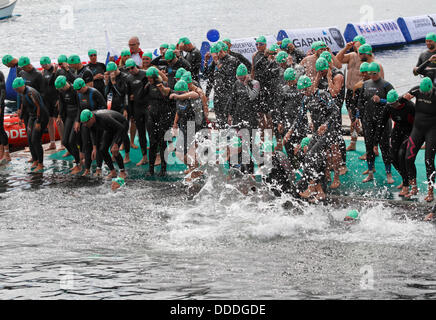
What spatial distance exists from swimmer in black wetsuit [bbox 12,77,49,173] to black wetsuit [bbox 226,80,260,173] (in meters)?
3.81

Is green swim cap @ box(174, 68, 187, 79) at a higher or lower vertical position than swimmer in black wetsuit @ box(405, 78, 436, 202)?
higher

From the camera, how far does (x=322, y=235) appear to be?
8273mm

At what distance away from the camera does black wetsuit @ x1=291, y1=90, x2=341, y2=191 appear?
31.0 ft

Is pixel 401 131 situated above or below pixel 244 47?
below

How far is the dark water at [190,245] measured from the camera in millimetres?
6730

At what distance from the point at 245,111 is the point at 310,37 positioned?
12.3 meters

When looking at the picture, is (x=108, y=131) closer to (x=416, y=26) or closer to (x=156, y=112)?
(x=156, y=112)

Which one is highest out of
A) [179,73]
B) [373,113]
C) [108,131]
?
[179,73]

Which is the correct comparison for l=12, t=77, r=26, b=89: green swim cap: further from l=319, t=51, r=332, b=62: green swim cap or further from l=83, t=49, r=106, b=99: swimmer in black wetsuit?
l=319, t=51, r=332, b=62: green swim cap

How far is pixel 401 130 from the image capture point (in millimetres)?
9633

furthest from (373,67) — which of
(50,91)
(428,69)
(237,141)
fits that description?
(50,91)

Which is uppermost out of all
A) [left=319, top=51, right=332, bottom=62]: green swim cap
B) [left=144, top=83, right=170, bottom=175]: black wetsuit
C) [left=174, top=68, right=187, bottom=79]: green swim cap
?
[left=319, top=51, right=332, bottom=62]: green swim cap

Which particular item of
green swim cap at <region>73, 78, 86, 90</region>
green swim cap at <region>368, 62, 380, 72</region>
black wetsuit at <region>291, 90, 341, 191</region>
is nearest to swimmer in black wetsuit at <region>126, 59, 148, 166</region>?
green swim cap at <region>73, 78, 86, 90</region>
